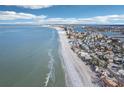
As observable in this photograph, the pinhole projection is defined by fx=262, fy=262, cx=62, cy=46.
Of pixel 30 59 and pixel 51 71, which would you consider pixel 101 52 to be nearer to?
pixel 51 71

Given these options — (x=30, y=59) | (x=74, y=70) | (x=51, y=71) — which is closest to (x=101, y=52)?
(x=74, y=70)

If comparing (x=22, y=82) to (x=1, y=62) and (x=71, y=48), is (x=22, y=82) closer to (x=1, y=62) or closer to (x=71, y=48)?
(x=1, y=62)

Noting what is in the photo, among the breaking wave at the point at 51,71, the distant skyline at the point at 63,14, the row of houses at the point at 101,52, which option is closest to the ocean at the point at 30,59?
the breaking wave at the point at 51,71

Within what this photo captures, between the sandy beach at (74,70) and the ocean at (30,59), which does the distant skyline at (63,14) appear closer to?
the ocean at (30,59)

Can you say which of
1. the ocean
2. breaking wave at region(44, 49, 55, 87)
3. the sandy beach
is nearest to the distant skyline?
the ocean

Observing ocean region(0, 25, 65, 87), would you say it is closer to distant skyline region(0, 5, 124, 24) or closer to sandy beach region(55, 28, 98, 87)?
sandy beach region(55, 28, 98, 87)

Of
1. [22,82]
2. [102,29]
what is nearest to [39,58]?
[22,82]
